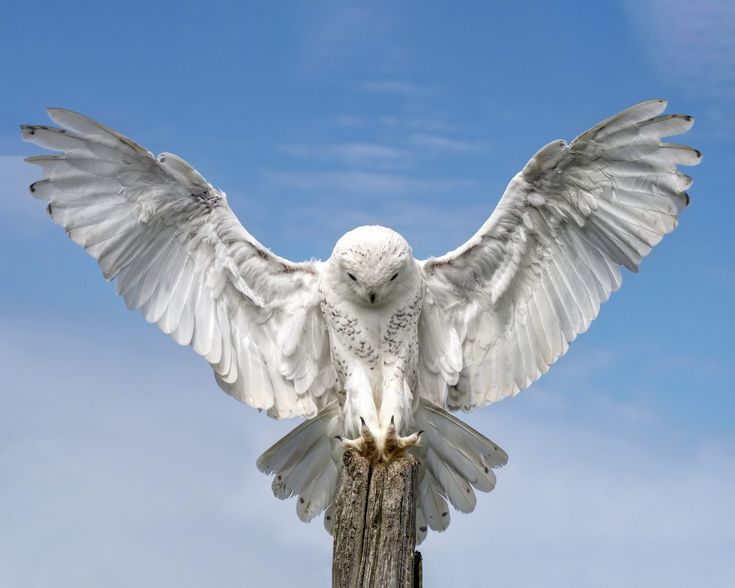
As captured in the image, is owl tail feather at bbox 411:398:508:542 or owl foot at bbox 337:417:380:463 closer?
owl foot at bbox 337:417:380:463

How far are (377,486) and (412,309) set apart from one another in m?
1.61

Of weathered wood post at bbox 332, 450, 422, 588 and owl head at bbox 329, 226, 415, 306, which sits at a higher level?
owl head at bbox 329, 226, 415, 306

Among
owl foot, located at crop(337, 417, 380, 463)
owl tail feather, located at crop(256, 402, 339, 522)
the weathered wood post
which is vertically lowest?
the weathered wood post

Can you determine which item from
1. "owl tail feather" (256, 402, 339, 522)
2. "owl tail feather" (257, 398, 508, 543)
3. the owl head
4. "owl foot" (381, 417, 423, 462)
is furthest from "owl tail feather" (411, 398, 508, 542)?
the owl head

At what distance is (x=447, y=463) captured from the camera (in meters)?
8.63

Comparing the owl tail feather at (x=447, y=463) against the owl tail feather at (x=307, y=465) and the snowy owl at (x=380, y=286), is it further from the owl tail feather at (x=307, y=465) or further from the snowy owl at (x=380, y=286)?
the owl tail feather at (x=307, y=465)

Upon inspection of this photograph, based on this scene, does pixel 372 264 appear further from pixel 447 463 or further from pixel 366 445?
pixel 447 463

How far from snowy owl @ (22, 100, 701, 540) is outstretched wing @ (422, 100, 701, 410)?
0.4 inches

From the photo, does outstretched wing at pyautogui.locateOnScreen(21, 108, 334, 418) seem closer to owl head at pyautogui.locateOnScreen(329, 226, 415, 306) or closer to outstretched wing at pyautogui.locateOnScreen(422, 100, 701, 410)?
owl head at pyautogui.locateOnScreen(329, 226, 415, 306)

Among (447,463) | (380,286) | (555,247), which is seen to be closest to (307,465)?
(447,463)

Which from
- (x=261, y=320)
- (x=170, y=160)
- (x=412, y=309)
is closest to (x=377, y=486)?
(x=412, y=309)

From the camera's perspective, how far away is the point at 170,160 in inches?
317

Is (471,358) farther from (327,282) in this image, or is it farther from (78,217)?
(78,217)

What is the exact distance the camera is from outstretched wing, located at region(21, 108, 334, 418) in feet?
26.5
